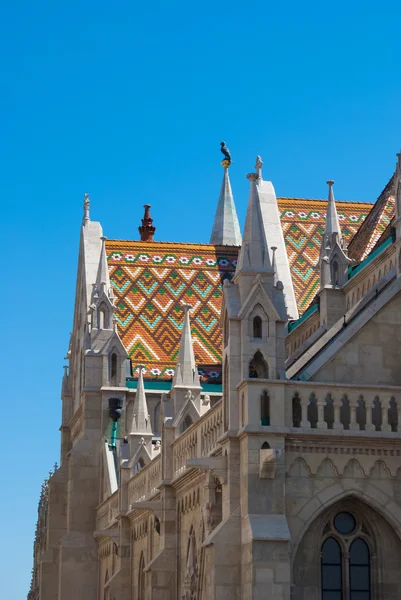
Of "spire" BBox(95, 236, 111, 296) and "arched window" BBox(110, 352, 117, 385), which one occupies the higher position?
"spire" BBox(95, 236, 111, 296)

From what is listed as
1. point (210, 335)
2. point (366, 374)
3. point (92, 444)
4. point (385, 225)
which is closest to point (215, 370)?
point (210, 335)

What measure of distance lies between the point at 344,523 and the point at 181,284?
2361 cm

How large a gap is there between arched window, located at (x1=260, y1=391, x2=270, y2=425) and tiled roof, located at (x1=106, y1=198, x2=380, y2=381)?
64.2ft

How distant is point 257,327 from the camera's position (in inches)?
978

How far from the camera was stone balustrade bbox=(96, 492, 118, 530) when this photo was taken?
39281 millimetres

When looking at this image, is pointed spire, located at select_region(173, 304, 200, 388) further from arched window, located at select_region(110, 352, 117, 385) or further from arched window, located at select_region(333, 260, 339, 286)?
arched window, located at select_region(110, 352, 117, 385)

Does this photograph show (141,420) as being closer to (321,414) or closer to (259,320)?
(259,320)

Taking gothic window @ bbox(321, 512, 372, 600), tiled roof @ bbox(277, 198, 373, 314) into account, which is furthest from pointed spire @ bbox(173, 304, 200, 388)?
gothic window @ bbox(321, 512, 372, 600)

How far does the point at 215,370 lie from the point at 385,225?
935 centimetres

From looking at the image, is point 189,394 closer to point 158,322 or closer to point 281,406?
point 281,406

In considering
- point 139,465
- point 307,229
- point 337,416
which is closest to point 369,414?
point 337,416

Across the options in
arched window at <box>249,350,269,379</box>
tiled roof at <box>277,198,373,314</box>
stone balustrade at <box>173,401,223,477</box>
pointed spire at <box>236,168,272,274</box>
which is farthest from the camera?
tiled roof at <box>277,198,373,314</box>

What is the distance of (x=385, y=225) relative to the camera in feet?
122

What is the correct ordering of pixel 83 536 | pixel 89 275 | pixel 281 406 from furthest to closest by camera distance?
1. pixel 89 275
2. pixel 83 536
3. pixel 281 406
